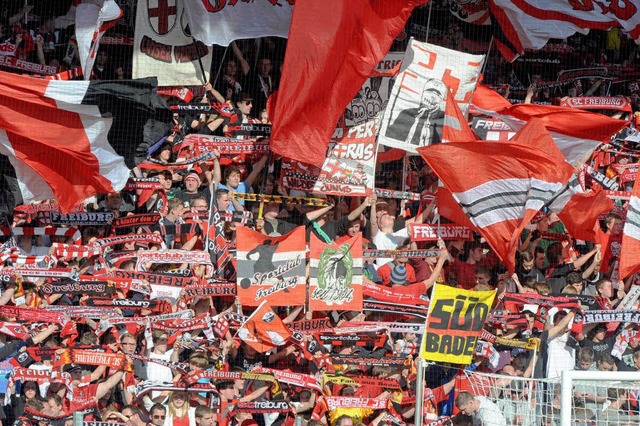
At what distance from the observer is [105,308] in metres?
11.5

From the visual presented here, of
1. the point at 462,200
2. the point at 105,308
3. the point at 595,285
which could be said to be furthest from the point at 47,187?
the point at 595,285

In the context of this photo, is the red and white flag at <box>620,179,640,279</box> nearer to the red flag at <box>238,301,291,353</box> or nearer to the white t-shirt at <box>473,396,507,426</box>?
the white t-shirt at <box>473,396,507,426</box>

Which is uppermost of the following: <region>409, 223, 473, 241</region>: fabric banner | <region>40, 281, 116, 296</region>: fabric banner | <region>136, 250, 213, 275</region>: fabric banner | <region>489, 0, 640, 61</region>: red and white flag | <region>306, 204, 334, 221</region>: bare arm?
<region>489, 0, 640, 61</region>: red and white flag

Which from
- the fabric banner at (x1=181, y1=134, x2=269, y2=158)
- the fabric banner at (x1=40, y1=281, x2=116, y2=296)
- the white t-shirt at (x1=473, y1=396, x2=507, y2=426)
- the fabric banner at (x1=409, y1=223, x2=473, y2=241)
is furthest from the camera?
the fabric banner at (x1=181, y1=134, x2=269, y2=158)

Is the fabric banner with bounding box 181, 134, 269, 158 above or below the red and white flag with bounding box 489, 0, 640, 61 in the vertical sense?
Answer: below

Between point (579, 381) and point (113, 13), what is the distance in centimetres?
612

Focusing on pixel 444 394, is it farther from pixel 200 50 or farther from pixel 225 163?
pixel 200 50

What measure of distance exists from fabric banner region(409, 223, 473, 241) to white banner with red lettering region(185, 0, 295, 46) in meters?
2.50

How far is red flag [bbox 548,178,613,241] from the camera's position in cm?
1280

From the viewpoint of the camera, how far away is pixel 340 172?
41.5 feet

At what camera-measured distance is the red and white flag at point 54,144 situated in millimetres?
12188

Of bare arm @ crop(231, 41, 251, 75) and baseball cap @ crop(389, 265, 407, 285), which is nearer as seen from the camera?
baseball cap @ crop(389, 265, 407, 285)

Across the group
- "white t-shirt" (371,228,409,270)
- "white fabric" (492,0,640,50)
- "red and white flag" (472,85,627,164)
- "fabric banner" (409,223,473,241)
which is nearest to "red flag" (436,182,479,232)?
"fabric banner" (409,223,473,241)

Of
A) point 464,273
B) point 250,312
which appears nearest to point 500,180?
point 464,273
